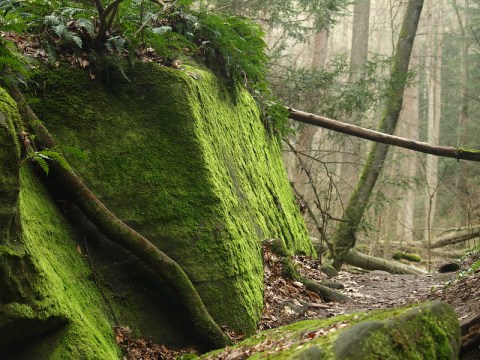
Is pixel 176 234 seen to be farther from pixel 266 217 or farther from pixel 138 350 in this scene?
pixel 266 217

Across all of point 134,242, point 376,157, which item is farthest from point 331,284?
point 376,157

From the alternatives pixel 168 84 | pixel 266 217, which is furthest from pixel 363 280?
pixel 168 84

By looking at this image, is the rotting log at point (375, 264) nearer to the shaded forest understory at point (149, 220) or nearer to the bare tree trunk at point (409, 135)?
the shaded forest understory at point (149, 220)

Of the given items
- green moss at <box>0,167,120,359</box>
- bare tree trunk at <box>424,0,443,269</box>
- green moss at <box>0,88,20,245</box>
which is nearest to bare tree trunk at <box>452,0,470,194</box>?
bare tree trunk at <box>424,0,443,269</box>

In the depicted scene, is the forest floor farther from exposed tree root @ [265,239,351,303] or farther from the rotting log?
the rotting log

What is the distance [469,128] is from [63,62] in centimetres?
2850

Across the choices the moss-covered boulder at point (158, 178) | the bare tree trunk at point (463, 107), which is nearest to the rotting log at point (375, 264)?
the moss-covered boulder at point (158, 178)

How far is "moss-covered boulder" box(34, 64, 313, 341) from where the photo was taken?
205 inches

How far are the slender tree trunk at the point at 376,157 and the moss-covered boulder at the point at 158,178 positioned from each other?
7050 mm

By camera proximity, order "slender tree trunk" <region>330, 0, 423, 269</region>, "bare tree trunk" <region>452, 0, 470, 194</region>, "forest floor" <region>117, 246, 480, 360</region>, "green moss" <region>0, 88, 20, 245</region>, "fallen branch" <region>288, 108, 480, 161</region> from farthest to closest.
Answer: "bare tree trunk" <region>452, 0, 470, 194</region> → "slender tree trunk" <region>330, 0, 423, 269</region> → "fallen branch" <region>288, 108, 480, 161</region> → "forest floor" <region>117, 246, 480, 360</region> → "green moss" <region>0, 88, 20, 245</region>

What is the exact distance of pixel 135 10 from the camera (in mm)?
6867

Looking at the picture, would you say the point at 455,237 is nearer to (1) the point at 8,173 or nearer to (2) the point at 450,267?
(2) the point at 450,267

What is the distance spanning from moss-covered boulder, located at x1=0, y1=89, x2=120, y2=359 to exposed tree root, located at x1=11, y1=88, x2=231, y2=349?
1.10ft

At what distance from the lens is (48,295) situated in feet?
12.4
